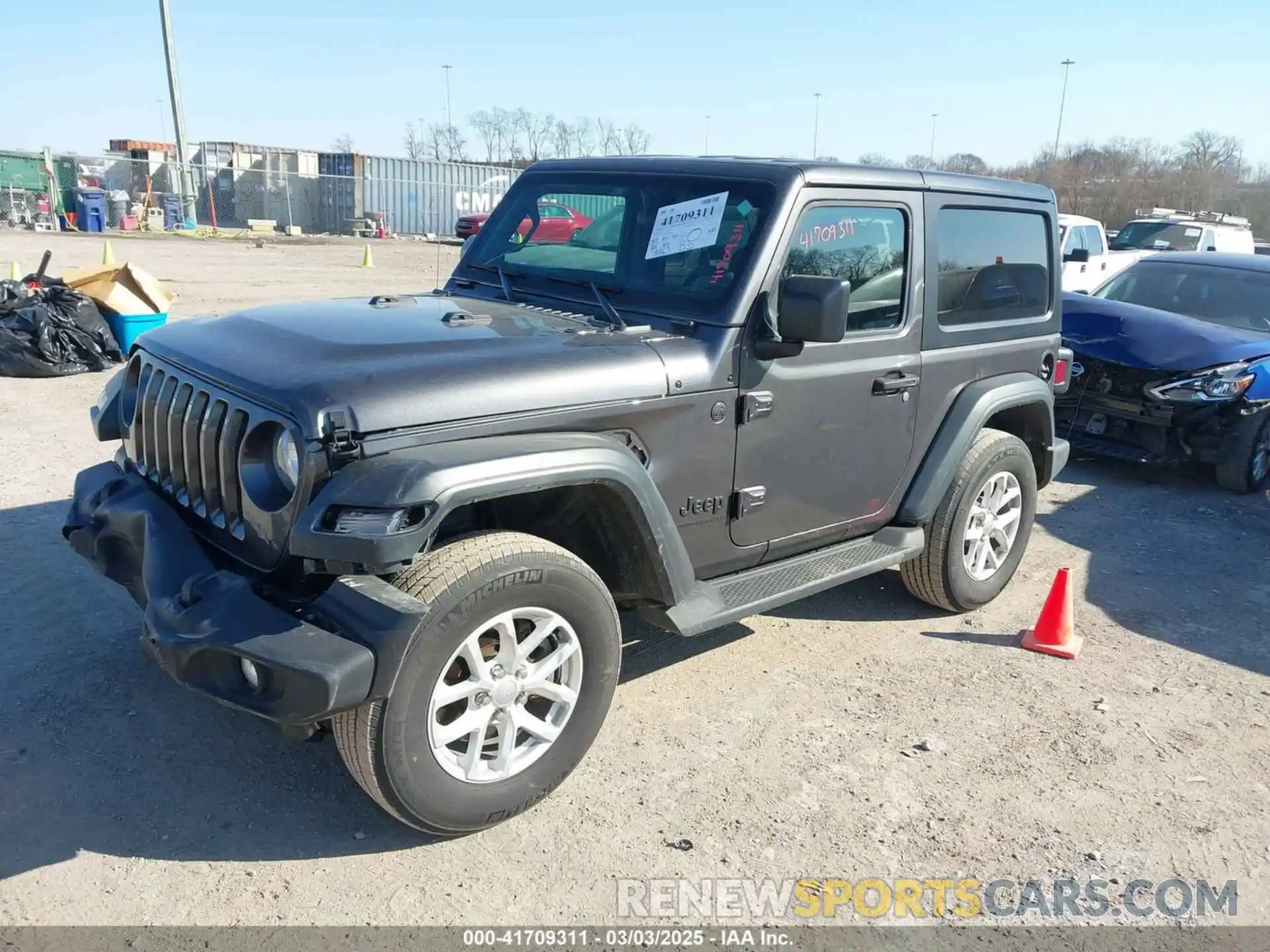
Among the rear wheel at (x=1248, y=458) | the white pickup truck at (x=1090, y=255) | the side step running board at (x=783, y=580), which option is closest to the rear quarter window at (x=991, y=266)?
the side step running board at (x=783, y=580)

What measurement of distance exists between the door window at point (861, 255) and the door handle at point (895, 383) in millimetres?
221

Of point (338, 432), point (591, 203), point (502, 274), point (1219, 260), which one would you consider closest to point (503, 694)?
point (338, 432)

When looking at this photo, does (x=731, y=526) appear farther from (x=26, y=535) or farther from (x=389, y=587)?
(x=26, y=535)

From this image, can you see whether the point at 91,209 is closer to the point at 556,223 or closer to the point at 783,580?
the point at 556,223

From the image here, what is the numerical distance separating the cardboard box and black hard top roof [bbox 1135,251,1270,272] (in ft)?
30.2

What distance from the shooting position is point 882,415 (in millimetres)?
4238

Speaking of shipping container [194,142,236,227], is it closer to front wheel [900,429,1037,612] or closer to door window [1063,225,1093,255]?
door window [1063,225,1093,255]

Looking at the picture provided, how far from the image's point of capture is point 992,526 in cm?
504

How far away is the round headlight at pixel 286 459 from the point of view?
2823 mm

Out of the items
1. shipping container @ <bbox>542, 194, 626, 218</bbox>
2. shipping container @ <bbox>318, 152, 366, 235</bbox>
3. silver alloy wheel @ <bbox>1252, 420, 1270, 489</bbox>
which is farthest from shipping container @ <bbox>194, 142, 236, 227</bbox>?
silver alloy wheel @ <bbox>1252, 420, 1270, 489</bbox>

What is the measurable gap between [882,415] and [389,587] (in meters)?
2.33

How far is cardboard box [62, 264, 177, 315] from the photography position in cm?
929

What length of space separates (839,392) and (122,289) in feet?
26.0

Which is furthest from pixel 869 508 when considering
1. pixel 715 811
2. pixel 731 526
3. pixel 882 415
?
pixel 715 811
